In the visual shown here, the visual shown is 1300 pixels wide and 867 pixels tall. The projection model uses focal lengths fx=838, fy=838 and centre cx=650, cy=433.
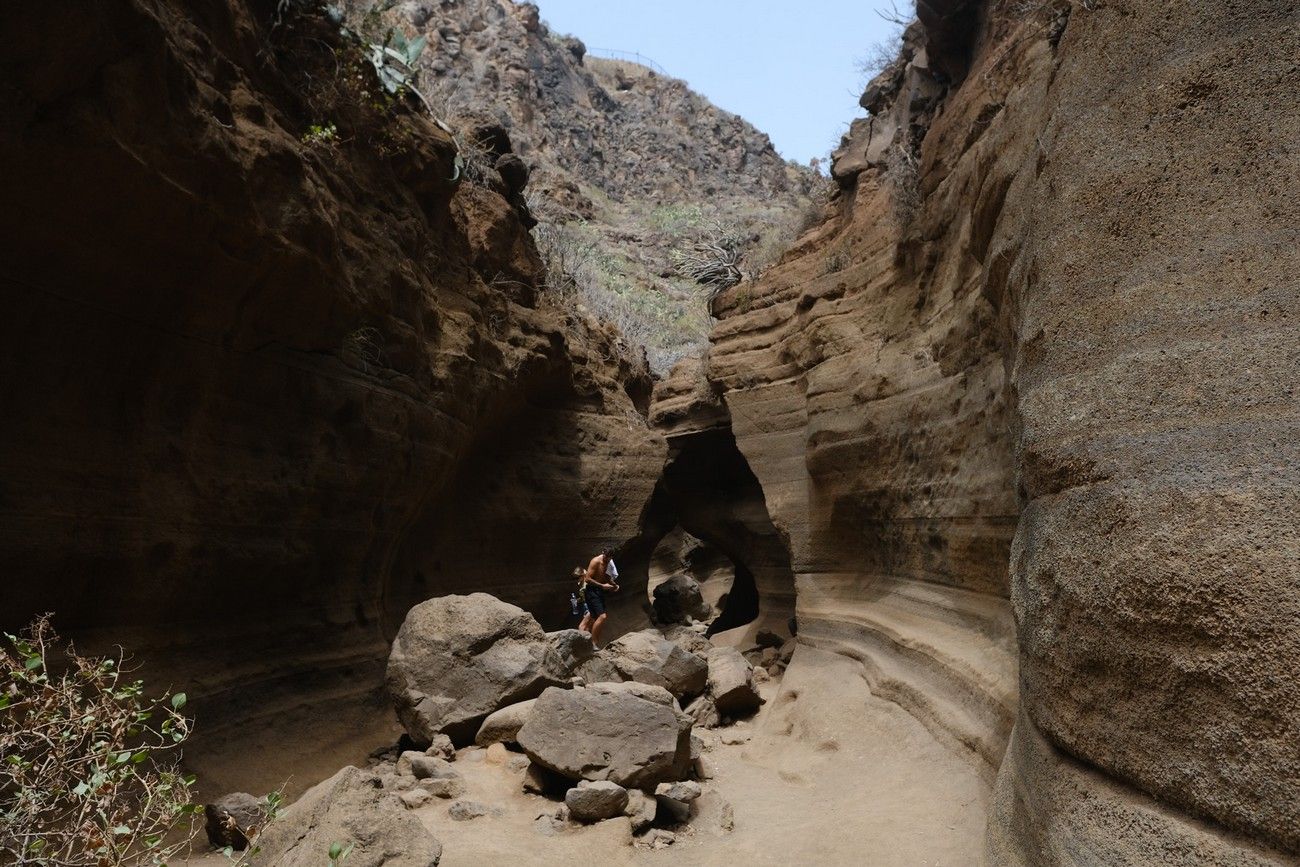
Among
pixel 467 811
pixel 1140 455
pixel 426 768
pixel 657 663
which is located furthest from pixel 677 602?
pixel 1140 455

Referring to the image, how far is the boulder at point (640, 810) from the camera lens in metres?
4.14

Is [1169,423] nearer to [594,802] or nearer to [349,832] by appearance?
[349,832]

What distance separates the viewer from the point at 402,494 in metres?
7.20

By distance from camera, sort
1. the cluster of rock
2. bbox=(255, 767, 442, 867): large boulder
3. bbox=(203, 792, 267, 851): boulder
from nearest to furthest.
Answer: bbox=(255, 767, 442, 867): large boulder, the cluster of rock, bbox=(203, 792, 267, 851): boulder

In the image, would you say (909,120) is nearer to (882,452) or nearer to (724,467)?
(882,452)

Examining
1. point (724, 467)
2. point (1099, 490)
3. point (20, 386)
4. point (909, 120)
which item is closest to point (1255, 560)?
point (1099, 490)

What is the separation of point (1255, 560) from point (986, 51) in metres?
6.12

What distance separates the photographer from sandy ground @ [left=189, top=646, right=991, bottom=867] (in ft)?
12.0

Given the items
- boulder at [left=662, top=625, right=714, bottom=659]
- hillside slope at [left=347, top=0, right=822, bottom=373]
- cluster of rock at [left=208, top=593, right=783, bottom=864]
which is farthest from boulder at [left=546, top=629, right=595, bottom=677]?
hillside slope at [left=347, top=0, right=822, bottom=373]

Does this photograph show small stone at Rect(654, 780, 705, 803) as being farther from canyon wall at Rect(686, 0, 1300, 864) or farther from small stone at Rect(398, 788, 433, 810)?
canyon wall at Rect(686, 0, 1300, 864)

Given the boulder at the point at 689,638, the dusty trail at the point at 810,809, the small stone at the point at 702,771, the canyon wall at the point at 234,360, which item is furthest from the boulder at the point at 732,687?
the canyon wall at the point at 234,360

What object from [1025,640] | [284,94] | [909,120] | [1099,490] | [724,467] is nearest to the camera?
[1099,490]

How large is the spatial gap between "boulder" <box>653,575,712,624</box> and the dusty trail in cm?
1016

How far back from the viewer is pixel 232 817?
12.7 feet
